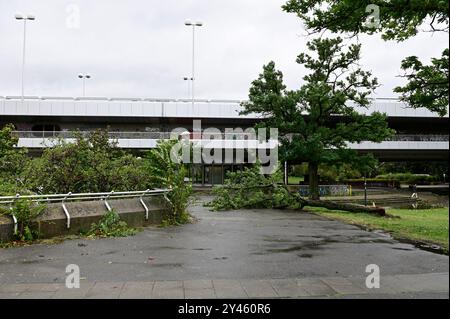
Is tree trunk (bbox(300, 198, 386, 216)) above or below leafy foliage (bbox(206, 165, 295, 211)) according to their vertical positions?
below

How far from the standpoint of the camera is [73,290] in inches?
238

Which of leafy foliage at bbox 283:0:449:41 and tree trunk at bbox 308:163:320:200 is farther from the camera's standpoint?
tree trunk at bbox 308:163:320:200

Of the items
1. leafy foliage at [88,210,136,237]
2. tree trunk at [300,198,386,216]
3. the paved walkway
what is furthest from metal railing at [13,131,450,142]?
the paved walkway

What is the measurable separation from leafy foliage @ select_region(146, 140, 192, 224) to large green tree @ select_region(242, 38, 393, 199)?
37.7 ft

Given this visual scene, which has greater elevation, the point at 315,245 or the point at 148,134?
the point at 148,134

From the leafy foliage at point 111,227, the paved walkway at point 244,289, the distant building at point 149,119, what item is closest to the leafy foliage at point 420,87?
the paved walkway at point 244,289

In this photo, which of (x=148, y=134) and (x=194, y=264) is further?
(x=148, y=134)

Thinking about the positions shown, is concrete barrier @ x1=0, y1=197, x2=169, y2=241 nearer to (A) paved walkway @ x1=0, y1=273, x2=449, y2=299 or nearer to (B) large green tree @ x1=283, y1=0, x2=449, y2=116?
(A) paved walkway @ x1=0, y1=273, x2=449, y2=299

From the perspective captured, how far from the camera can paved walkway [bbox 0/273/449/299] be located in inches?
226

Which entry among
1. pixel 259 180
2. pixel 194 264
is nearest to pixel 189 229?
pixel 194 264

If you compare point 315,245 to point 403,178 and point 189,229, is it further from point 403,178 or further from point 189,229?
point 403,178

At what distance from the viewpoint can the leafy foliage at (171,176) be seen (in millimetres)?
14352
